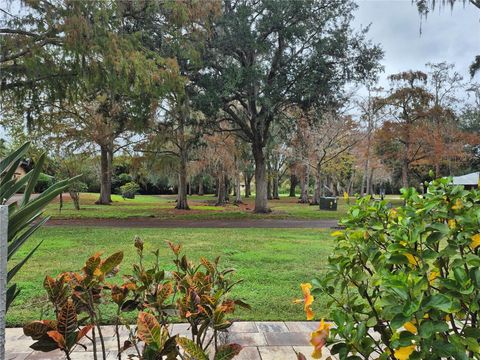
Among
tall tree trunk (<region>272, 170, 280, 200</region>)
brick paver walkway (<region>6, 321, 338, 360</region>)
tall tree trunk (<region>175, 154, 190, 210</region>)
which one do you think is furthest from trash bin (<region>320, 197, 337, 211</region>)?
brick paver walkway (<region>6, 321, 338, 360</region>)

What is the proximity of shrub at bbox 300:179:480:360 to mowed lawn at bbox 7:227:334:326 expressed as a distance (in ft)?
5.80

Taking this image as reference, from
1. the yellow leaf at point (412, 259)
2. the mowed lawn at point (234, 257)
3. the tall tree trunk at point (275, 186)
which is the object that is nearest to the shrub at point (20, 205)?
the mowed lawn at point (234, 257)

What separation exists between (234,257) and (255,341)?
3.48 meters

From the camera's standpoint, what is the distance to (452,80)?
24953 mm

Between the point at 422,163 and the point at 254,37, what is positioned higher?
the point at 254,37

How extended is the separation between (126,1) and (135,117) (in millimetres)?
3685

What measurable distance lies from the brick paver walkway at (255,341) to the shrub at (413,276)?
→ 4.20 feet

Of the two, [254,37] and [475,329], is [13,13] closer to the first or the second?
[254,37]

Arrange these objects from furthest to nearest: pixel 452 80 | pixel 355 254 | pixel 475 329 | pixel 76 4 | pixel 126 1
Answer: pixel 452 80 < pixel 126 1 < pixel 76 4 < pixel 355 254 < pixel 475 329

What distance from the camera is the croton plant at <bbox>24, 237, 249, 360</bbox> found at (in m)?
1.23

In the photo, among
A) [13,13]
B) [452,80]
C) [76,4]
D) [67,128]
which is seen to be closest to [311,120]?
[76,4]

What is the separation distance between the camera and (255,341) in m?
3.09

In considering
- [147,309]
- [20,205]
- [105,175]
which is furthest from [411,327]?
[105,175]

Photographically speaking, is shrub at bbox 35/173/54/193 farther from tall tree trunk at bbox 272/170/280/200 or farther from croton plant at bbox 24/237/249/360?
tall tree trunk at bbox 272/170/280/200
